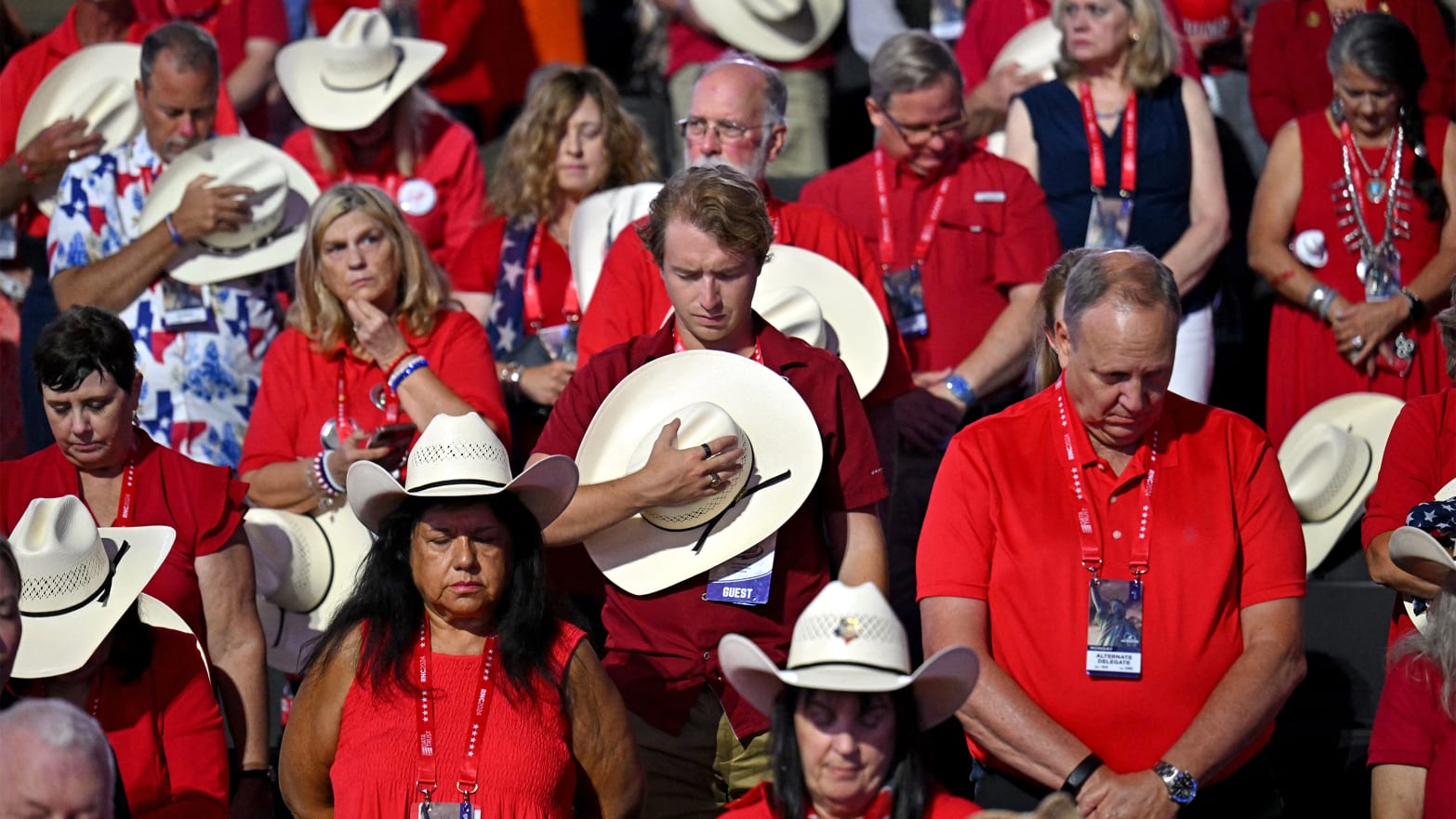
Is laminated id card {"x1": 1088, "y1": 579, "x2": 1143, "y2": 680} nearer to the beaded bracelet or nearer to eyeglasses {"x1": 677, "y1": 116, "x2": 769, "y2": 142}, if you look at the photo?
eyeglasses {"x1": 677, "y1": 116, "x2": 769, "y2": 142}

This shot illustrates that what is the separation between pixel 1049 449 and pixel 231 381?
9.87ft

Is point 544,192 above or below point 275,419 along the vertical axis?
above

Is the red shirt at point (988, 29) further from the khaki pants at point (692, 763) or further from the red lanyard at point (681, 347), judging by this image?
the khaki pants at point (692, 763)

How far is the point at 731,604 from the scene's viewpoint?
14.2ft

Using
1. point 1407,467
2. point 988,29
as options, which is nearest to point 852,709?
point 1407,467

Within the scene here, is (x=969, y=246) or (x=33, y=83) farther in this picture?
(x=33, y=83)

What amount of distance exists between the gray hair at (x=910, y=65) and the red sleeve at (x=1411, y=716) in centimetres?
259

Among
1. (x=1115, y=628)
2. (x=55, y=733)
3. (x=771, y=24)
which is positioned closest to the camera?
(x=55, y=733)

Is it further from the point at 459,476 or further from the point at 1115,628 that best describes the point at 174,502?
the point at 1115,628

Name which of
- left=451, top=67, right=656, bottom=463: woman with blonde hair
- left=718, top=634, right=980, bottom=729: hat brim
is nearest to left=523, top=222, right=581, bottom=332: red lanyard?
left=451, top=67, right=656, bottom=463: woman with blonde hair

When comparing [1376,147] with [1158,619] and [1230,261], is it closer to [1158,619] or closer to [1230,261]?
[1230,261]

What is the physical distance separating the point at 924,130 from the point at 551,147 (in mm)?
1230

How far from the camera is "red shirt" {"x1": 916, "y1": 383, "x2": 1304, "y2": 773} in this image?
13.4 feet

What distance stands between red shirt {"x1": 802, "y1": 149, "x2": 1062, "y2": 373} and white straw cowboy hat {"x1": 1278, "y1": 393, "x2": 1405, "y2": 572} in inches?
36.8
